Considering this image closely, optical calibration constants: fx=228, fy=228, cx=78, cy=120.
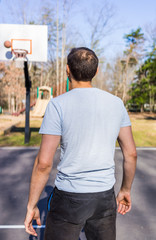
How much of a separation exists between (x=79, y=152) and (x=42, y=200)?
96.9 inches

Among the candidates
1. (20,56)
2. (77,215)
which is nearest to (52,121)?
(77,215)

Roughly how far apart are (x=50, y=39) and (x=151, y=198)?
28689 millimetres

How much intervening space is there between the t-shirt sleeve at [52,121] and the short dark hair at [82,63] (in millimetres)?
248

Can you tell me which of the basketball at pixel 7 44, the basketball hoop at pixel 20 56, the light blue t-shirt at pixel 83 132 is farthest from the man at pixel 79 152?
the basketball at pixel 7 44

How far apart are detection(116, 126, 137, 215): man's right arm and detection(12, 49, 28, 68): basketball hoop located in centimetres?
676

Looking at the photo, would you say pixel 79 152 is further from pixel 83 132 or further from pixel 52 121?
pixel 52 121

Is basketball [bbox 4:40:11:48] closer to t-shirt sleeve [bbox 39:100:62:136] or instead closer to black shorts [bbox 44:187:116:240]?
t-shirt sleeve [bbox 39:100:62:136]

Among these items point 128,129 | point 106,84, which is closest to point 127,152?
point 128,129

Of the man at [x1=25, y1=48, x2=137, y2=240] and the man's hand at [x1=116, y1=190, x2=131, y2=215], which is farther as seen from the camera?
the man's hand at [x1=116, y1=190, x2=131, y2=215]

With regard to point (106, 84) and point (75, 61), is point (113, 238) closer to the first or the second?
point (75, 61)

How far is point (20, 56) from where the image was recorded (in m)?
7.91

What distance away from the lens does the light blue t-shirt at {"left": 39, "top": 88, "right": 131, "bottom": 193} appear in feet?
4.25

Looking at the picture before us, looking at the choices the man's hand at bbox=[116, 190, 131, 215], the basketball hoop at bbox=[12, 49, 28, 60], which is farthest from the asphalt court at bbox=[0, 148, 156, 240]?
the basketball hoop at bbox=[12, 49, 28, 60]

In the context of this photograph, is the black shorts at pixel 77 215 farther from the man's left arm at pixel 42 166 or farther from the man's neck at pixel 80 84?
the man's neck at pixel 80 84
